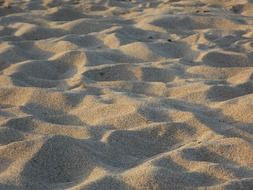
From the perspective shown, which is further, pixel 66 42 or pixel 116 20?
pixel 116 20

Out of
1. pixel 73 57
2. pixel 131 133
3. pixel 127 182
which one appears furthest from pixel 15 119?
pixel 73 57

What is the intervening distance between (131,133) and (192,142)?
0.87 ft

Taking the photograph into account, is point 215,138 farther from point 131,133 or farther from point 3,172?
point 3,172

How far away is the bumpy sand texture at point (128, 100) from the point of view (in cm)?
192

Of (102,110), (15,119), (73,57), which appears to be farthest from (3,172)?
(73,57)

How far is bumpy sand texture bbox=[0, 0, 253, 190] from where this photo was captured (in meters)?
1.92

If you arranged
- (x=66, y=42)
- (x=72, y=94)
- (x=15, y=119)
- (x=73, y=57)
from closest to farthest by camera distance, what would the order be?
(x=15, y=119) < (x=72, y=94) < (x=73, y=57) < (x=66, y=42)

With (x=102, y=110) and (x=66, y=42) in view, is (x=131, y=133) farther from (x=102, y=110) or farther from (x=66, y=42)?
(x=66, y=42)

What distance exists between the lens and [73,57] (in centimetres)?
329

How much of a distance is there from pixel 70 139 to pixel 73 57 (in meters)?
1.26

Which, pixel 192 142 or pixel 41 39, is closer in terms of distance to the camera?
pixel 192 142

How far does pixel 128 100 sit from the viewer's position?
2.57 meters

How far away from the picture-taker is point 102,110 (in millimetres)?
2488

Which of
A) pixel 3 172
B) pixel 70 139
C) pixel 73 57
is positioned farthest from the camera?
pixel 73 57
